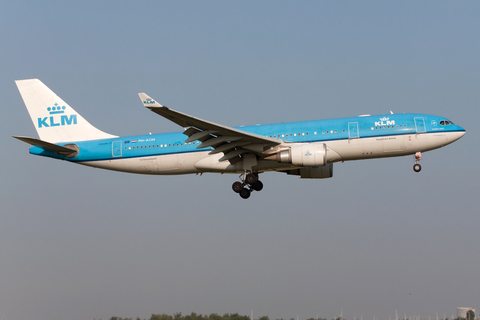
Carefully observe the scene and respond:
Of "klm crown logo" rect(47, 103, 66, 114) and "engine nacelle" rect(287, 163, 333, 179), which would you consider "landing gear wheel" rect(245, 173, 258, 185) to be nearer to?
"engine nacelle" rect(287, 163, 333, 179)

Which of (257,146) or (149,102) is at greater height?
(149,102)

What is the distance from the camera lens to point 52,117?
38.3 m

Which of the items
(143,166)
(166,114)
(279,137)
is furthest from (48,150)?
(279,137)

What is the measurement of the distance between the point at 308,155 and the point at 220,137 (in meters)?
5.16

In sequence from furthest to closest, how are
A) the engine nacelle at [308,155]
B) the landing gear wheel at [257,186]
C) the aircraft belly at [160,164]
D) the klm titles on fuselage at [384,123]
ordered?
the landing gear wheel at [257,186] → the aircraft belly at [160,164] → the klm titles on fuselage at [384,123] → the engine nacelle at [308,155]

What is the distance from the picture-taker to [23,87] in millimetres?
39250

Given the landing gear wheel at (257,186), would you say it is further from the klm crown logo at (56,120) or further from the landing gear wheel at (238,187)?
the klm crown logo at (56,120)

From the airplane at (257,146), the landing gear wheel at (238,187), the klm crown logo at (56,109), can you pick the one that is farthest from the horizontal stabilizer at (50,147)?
the landing gear wheel at (238,187)

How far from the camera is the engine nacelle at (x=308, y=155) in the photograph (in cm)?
3050

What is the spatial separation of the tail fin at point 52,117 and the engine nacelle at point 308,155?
1305 cm

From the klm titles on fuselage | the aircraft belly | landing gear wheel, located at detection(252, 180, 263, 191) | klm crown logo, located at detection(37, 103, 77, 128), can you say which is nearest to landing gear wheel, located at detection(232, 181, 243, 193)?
landing gear wheel, located at detection(252, 180, 263, 191)

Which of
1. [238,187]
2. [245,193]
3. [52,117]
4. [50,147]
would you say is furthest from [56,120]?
[245,193]

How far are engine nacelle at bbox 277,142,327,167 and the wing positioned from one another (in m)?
1.18

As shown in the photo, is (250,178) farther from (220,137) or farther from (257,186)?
(220,137)
